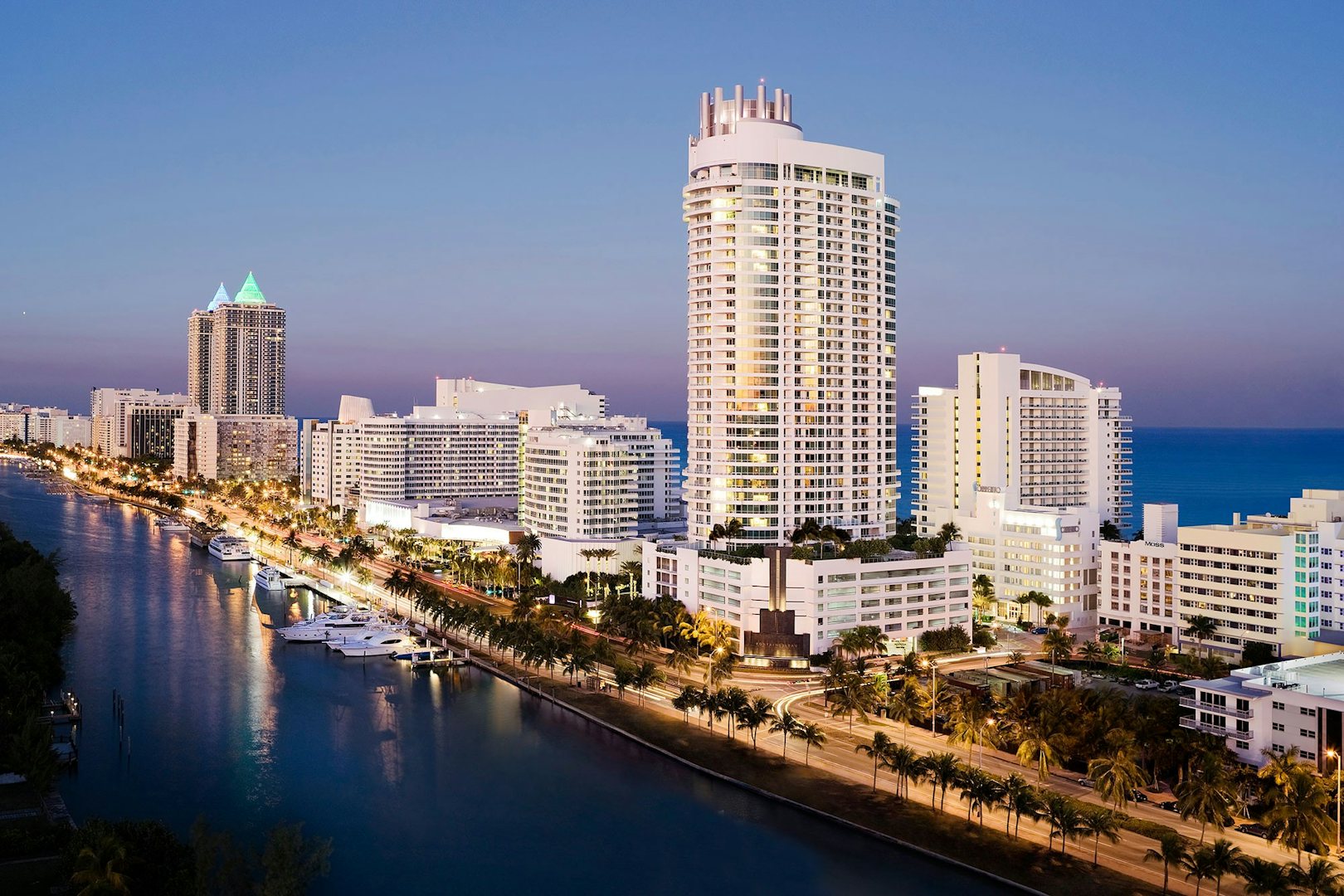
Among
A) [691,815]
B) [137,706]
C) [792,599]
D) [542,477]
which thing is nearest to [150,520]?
[542,477]

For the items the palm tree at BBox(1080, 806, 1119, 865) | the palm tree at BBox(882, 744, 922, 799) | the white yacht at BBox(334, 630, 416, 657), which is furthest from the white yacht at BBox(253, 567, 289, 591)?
the palm tree at BBox(1080, 806, 1119, 865)

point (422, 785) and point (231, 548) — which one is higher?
point (231, 548)

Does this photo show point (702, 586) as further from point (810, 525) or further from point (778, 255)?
point (778, 255)

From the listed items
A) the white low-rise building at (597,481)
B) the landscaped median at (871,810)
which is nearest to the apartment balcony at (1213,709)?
the landscaped median at (871,810)

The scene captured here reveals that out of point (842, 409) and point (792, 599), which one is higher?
point (842, 409)

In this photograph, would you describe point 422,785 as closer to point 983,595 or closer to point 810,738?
point 810,738

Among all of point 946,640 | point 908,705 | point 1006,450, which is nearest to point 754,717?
point 908,705
